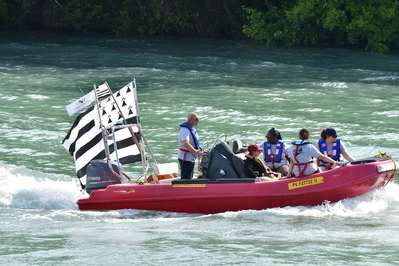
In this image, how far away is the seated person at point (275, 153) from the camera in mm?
16875

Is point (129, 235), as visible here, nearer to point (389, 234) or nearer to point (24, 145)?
point (389, 234)

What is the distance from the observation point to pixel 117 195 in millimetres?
17203

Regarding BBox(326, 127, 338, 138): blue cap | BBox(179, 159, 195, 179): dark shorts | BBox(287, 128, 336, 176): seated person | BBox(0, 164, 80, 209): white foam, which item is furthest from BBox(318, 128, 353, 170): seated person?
BBox(0, 164, 80, 209): white foam

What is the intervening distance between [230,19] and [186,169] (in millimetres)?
24284

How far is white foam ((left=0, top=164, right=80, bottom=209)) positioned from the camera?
17688 millimetres

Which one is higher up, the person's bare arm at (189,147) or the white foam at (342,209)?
the person's bare arm at (189,147)

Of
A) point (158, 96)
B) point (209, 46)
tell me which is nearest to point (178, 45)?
point (209, 46)

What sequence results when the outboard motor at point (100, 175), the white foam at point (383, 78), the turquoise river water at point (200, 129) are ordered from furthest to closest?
the white foam at point (383, 78) < the outboard motor at point (100, 175) < the turquoise river water at point (200, 129)

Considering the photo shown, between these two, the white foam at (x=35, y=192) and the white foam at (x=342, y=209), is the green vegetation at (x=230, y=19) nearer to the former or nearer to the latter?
the white foam at (x=35, y=192)

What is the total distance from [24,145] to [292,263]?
9.63m

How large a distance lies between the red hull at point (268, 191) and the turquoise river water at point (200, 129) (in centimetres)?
15

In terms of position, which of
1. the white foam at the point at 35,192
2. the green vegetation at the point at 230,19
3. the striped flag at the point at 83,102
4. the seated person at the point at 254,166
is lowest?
the white foam at the point at 35,192

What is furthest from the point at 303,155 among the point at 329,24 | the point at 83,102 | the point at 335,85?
the point at 329,24

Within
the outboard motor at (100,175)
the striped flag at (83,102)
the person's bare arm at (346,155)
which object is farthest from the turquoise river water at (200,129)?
the striped flag at (83,102)
